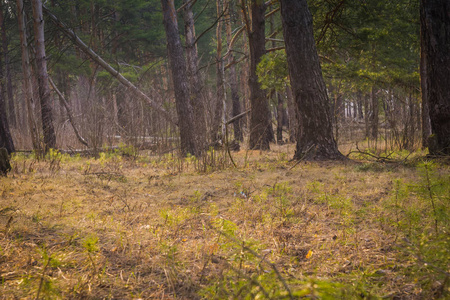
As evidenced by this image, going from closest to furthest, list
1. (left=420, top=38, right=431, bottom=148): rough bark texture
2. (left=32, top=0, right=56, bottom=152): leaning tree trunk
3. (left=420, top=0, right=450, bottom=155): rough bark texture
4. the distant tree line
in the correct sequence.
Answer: (left=420, top=0, right=450, bottom=155): rough bark texture
the distant tree line
(left=420, top=38, right=431, bottom=148): rough bark texture
(left=32, top=0, right=56, bottom=152): leaning tree trunk

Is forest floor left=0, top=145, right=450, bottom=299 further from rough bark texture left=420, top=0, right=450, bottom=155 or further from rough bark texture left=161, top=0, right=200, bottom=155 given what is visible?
rough bark texture left=161, top=0, right=200, bottom=155

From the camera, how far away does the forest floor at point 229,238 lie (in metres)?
1.80

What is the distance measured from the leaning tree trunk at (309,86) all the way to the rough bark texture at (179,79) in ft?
11.7

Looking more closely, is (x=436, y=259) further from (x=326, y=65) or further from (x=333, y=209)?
(x=326, y=65)

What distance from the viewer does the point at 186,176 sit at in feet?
19.9

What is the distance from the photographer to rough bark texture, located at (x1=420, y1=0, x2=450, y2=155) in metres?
5.04

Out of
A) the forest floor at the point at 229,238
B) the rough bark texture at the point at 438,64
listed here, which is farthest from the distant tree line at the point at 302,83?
the forest floor at the point at 229,238

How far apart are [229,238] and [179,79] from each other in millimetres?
8402

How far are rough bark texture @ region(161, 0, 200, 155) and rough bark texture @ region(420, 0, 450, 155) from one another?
5710 millimetres

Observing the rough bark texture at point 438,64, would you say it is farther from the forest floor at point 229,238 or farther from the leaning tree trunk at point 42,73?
→ the leaning tree trunk at point 42,73

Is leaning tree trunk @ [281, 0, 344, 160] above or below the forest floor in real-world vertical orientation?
above

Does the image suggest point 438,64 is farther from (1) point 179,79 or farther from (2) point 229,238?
(1) point 179,79

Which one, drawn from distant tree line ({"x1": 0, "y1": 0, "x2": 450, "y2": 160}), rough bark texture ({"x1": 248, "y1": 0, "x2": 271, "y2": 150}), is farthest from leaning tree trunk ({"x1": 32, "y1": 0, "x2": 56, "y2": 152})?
rough bark texture ({"x1": 248, "y1": 0, "x2": 271, "y2": 150})

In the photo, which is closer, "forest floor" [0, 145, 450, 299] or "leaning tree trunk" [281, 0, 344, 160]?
"forest floor" [0, 145, 450, 299]
